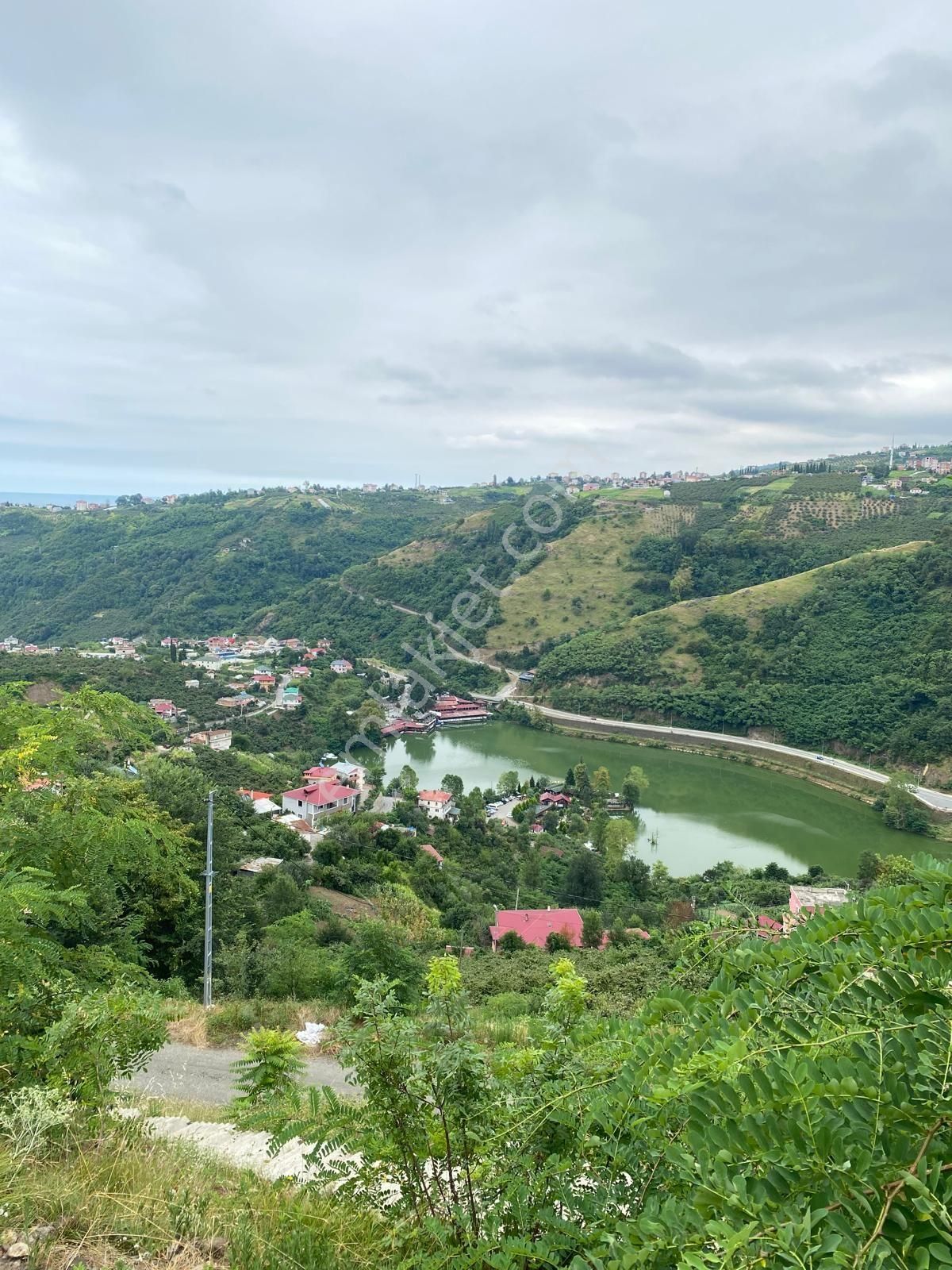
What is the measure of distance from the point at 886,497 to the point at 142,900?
51.2m

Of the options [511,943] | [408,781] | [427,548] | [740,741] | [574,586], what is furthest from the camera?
[427,548]

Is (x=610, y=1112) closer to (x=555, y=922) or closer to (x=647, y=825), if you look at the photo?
(x=555, y=922)

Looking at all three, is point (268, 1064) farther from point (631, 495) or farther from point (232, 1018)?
point (631, 495)

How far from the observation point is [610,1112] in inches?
42.0

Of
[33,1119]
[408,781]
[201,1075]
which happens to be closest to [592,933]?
[201,1075]

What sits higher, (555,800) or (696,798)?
(555,800)

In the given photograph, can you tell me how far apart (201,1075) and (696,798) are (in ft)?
68.0

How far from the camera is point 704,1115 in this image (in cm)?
85

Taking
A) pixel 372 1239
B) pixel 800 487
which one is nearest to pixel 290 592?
pixel 800 487

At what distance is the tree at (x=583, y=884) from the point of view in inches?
575

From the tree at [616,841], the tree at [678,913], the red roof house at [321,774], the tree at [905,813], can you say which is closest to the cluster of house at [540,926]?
the tree at [678,913]

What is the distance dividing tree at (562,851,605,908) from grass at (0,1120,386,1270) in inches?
542

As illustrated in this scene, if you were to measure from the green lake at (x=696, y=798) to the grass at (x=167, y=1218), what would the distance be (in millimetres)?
16776

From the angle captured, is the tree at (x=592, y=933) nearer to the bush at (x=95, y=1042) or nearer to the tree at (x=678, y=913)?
the tree at (x=678, y=913)
